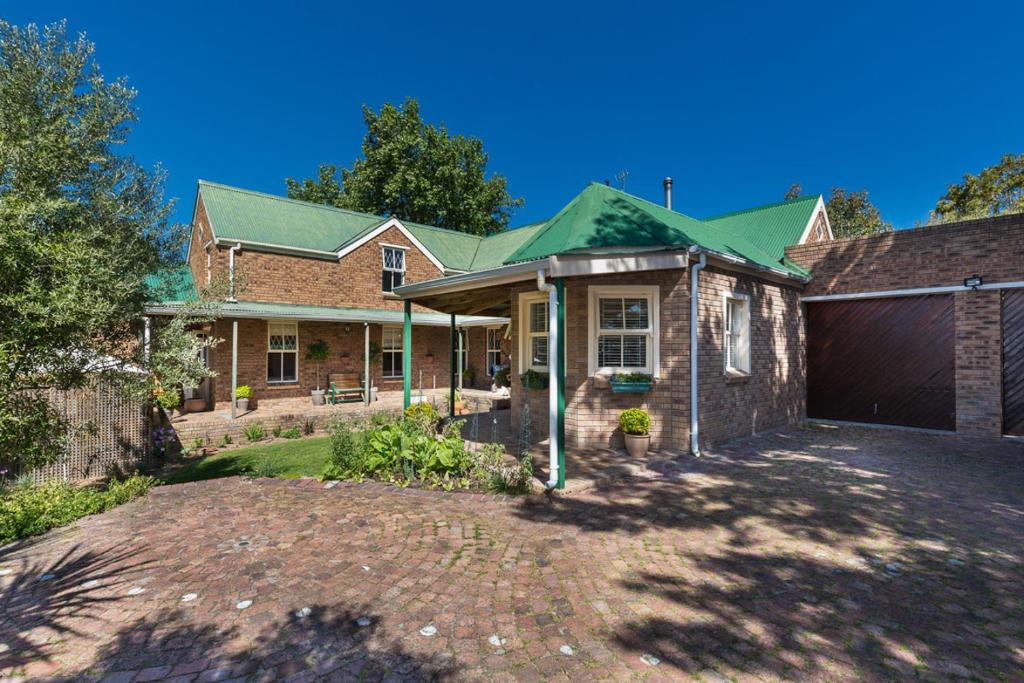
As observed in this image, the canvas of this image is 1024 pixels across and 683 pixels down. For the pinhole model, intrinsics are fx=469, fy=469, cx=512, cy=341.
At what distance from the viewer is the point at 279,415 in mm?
12898

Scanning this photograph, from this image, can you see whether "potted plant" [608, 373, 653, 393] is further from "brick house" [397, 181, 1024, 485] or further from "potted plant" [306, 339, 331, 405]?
"potted plant" [306, 339, 331, 405]

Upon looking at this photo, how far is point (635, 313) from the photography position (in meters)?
8.35

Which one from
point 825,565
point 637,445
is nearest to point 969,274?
point 637,445

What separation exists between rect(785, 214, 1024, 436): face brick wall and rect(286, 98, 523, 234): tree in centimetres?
2704

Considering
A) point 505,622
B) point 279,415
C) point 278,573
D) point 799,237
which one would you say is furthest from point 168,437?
point 799,237

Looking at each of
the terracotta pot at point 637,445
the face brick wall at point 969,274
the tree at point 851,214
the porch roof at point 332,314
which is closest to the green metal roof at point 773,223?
the face brick wall at point 969,274

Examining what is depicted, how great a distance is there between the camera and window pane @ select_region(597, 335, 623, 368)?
836 cm

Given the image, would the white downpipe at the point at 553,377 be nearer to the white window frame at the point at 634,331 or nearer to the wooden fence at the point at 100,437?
the white window frame at the point at 634,331

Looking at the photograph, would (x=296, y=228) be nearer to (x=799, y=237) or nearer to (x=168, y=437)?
(x=168, y=437)

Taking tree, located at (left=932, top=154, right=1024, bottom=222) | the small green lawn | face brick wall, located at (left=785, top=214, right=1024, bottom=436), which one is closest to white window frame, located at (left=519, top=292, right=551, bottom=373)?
the small green lawn

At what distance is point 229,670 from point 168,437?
33.6 ft

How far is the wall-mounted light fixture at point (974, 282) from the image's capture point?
9.41 meters

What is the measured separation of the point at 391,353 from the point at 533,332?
33.7 ft

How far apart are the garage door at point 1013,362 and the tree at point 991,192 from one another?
17494 mm
